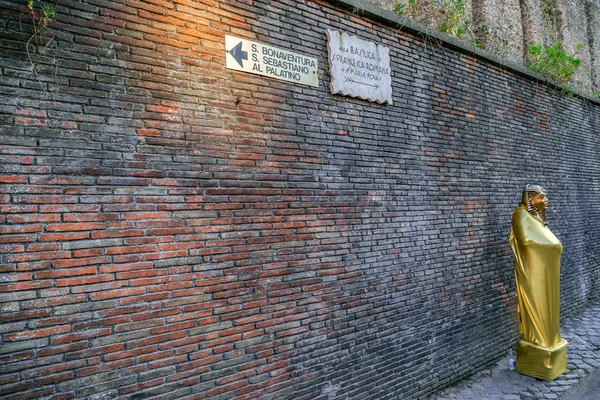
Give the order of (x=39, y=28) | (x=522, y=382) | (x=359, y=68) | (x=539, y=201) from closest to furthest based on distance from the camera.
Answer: (x=39, y=28), (x=359, y=68), (x=522, y=382), (x=539, y=201)

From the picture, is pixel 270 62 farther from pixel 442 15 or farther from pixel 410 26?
pixel 442 15

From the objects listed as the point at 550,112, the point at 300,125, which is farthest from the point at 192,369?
the point at 550,112

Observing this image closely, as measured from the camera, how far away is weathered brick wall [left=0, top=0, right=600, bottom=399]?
2.79 metres

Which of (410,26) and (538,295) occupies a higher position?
(410,26)

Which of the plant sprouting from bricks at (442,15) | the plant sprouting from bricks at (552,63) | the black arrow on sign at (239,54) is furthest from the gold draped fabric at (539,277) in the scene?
the black arrow on sign at (239,54)

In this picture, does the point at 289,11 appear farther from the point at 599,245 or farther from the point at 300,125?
the point at 599,245

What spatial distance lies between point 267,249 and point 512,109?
18.4 ft

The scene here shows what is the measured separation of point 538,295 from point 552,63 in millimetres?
5168

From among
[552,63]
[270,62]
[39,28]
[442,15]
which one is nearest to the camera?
[39,28]

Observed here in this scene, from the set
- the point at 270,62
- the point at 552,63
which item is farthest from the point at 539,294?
the point at 552,63

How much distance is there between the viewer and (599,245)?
30.9 feet

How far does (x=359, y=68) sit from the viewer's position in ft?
15.9

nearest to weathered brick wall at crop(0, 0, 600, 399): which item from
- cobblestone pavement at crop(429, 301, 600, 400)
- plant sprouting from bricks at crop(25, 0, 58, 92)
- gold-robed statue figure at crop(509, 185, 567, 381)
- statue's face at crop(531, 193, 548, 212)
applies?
plant sprouting from bricks at crop(25, 0, 58, 92)

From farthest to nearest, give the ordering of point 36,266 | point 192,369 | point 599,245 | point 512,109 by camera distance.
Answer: point 599,245 < point 512,109 < point 192,369 < point 36,266
